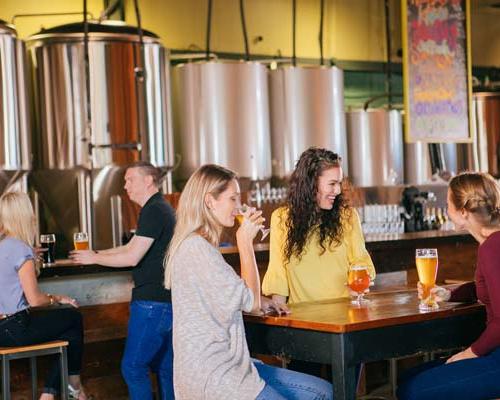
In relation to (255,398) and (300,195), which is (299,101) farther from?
(255,398)

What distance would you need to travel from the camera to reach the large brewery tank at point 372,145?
11.4 meters

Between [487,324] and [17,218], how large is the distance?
268 cm

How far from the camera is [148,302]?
5.48m

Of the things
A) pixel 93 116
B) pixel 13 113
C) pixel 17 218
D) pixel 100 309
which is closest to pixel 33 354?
pixel 17 218

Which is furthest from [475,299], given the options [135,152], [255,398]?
[135,152]

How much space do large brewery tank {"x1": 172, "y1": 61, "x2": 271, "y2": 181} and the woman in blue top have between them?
4.13 m

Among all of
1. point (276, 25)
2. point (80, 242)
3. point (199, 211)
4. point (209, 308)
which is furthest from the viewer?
point (276, 25)

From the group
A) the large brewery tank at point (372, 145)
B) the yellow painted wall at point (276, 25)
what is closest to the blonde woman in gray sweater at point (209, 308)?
the yellow painted wall at point (276, 25)

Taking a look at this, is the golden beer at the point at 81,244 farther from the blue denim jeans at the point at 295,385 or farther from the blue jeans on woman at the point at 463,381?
the blue jeans on woman at the point at 463,381

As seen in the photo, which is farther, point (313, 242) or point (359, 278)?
point (313, 242)

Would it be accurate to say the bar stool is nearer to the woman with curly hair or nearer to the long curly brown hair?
the woman with curly hair

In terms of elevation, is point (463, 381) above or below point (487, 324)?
below

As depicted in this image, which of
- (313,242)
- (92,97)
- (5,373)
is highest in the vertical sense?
(92,97)

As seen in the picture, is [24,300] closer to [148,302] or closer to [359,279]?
[148,302]
